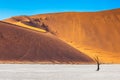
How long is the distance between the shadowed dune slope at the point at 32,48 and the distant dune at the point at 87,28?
15.1m

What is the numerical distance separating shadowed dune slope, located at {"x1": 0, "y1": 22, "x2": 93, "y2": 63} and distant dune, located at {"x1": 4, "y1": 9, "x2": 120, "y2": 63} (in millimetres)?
15111

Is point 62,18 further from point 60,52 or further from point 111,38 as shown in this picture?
point 60,52

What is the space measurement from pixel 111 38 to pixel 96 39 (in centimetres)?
655

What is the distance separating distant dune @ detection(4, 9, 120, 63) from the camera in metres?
117

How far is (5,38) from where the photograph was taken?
91938mm

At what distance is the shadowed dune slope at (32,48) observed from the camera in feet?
273

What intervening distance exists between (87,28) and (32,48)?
54.8m

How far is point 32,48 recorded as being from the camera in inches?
3450
